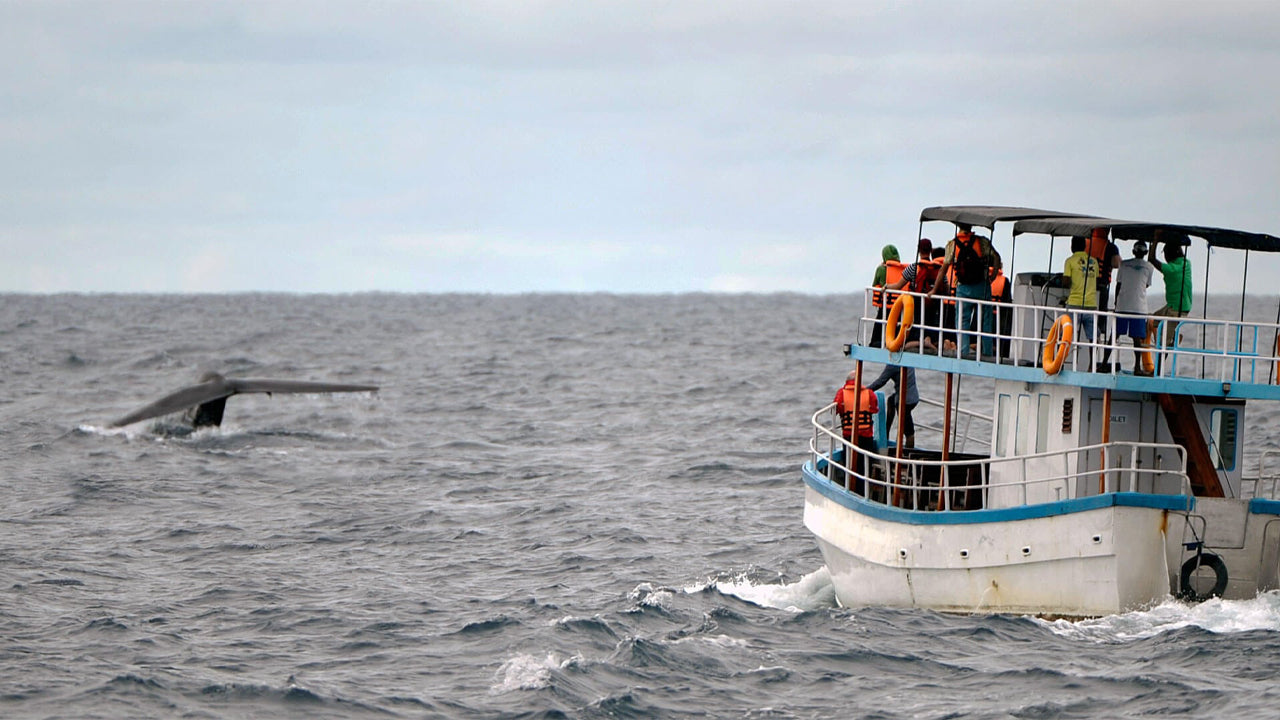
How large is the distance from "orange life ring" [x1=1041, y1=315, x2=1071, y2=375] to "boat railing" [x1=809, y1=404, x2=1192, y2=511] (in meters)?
1.10

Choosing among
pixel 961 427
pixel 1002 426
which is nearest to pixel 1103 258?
pixel 1002 426

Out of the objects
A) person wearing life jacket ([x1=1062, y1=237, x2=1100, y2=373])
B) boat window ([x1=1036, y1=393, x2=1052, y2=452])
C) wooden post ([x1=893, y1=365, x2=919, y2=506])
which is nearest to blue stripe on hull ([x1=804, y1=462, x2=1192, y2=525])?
wooden post ([x1=893, y1=365, x2=919, y2=506])

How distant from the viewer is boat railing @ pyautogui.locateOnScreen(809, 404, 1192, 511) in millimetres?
20656

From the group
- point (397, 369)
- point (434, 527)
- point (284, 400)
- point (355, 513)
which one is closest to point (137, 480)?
point (355, 513)

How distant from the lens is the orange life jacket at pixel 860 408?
23828 millimetres

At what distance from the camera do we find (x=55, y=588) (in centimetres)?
2392

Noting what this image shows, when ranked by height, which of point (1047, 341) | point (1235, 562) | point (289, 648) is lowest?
point (289, 648)

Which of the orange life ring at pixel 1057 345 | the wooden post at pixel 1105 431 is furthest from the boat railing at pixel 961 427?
the wooden post at pixel 1105 431

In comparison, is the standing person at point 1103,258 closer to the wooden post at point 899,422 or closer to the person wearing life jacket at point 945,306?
the person wearing life jacket at point 945,306

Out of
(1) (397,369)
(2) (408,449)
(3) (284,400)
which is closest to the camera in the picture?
(2) (408,449)

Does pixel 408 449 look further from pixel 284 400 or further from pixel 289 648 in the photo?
pixel 289 648

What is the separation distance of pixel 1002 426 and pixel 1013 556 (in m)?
2.72

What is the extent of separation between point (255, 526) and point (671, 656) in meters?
12.4

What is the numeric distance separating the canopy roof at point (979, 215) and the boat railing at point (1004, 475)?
11.1 feet
